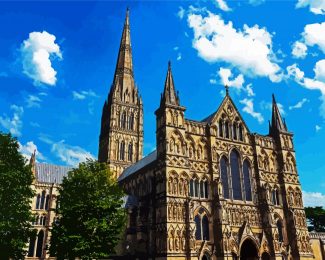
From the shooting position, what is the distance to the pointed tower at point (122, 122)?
7388 centimetres

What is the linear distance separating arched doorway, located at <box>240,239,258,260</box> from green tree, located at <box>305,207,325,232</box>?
152ft

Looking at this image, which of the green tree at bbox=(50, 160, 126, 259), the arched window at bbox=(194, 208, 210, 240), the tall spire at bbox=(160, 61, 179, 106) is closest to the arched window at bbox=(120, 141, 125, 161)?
the tall spire at bbox=(160, 61, 179, 106)

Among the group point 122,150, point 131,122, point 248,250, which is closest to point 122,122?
point 131,122

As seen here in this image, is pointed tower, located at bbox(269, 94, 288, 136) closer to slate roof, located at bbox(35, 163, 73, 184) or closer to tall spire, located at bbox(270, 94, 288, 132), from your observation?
tall spire, located at bbox(270, 94, 288, 132)

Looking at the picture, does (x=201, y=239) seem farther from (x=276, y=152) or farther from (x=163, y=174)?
(x=276, y=152)

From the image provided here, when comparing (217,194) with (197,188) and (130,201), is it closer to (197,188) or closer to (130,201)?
(197,188)

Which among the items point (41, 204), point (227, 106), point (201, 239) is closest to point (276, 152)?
point (227, 106)

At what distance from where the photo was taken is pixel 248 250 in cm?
4203

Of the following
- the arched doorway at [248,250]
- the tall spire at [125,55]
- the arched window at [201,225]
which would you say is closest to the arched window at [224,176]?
the arched window at [201,225]

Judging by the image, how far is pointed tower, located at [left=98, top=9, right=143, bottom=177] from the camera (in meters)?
73.9

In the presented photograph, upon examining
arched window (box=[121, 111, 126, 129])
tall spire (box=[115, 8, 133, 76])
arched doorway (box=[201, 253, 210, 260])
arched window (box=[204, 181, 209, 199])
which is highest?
tall spire (box=[115, 8, 133, 76])

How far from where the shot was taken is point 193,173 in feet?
137

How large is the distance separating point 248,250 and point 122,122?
147 feet

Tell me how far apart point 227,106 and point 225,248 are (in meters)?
19.8
